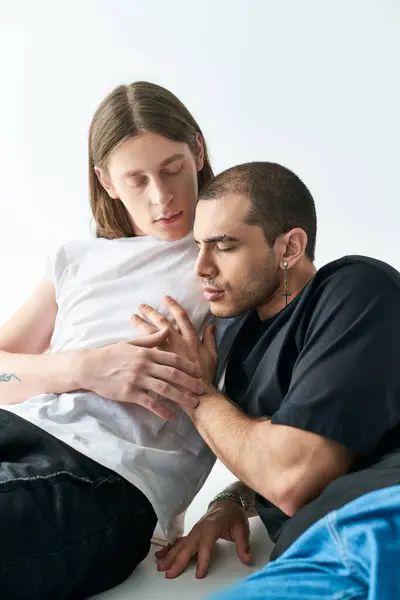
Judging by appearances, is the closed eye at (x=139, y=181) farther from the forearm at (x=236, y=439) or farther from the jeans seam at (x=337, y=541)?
the jeans seam at (x=337, y=541)

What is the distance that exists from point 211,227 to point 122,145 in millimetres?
337

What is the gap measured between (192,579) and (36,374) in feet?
1.95

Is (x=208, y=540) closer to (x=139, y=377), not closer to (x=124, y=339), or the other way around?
(x=139, y=377)

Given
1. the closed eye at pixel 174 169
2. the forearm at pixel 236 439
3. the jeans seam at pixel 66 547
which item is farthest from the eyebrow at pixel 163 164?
the jeans seam at pixel 66 547

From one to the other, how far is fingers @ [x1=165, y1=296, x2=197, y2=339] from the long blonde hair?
38 centimetres

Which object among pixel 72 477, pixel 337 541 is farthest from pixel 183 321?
pixel 337 541

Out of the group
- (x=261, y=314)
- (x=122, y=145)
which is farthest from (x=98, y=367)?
(x=122, y=145)

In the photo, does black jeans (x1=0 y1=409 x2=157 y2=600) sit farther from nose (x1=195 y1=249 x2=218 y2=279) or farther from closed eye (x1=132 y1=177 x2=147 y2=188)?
closed eye (x1=132 y1=177 x2=147 y2=188)

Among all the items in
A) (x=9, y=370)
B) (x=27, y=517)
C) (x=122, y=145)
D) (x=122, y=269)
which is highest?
(x=122, y=145)

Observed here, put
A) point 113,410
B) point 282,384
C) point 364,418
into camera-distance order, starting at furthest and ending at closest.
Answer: point 113,410 → point 282,384 → point 364,418

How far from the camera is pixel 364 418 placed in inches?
62.1

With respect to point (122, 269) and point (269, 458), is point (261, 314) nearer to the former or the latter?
point (122, 269)

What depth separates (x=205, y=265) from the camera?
1995 millimetres

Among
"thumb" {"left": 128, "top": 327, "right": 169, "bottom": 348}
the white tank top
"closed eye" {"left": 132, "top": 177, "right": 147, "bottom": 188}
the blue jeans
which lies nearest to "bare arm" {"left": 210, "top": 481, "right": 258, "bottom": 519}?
the white tank top
